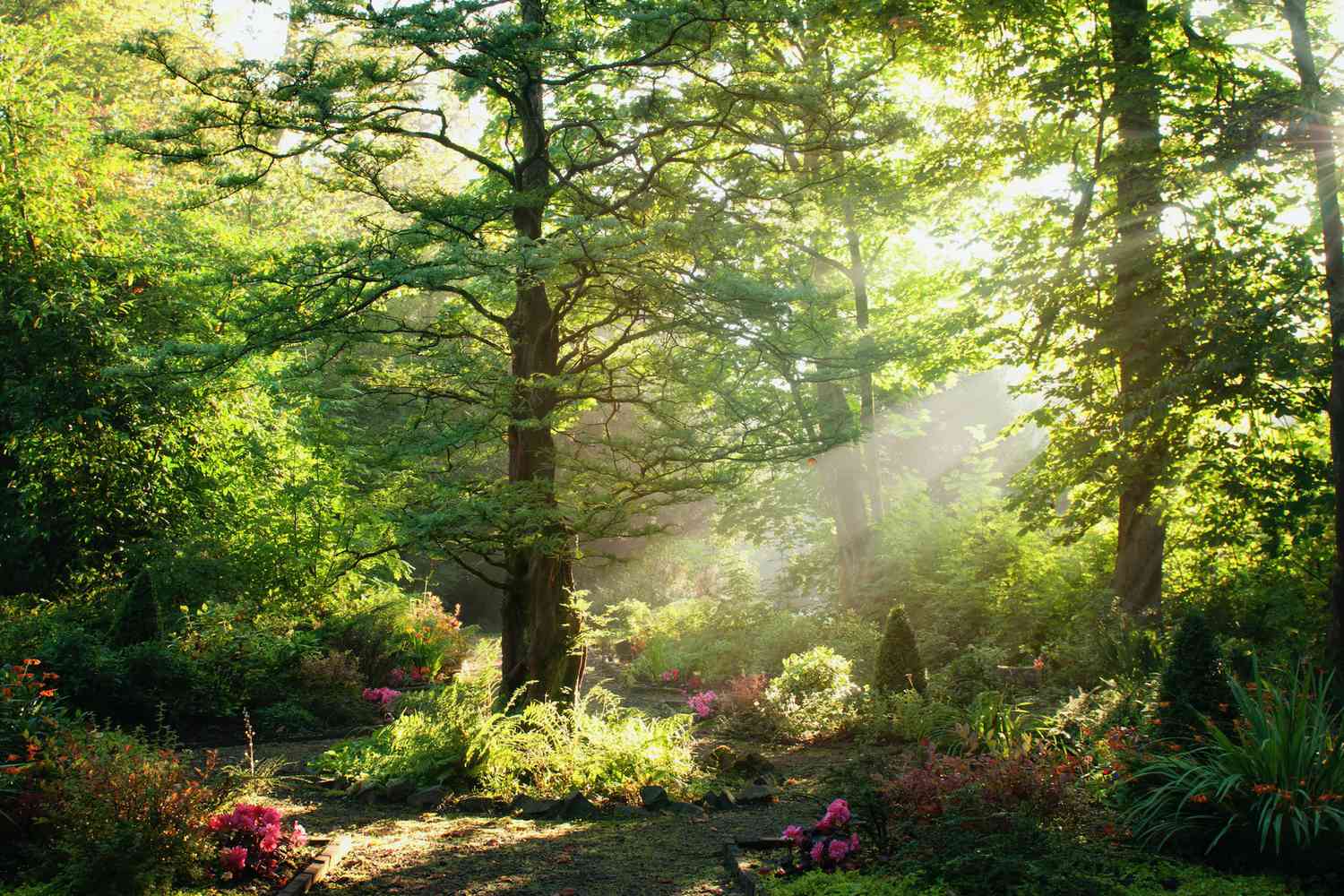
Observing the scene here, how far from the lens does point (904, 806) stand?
17.2ft

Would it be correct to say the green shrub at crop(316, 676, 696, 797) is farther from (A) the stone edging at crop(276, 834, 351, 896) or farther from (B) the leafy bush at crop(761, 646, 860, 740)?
(B) the leafy bush at crop(761, 646, 860, 740)

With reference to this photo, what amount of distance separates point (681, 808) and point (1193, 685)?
3.77 meters

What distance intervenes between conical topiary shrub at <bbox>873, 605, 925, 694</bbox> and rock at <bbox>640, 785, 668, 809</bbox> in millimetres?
3838

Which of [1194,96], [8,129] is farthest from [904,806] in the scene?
[8,129]

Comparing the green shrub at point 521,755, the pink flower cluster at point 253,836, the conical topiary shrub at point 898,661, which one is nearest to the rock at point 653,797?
the green shrub at point 521,755

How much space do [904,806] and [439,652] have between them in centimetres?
1079

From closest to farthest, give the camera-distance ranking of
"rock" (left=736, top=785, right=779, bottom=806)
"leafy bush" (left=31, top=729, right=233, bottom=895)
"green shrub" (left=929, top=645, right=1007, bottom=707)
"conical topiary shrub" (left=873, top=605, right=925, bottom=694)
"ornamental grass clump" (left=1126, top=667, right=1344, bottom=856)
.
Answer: "leafy bush" (left=31, top=729, right=233, bottom=895)
"ornamental grass clump" (left=1126, top=667, right=1344, bottom=856)
"rock" (left=736, top=785, right=779, bottom=806)
"green shrub" (left=929, top=645, right=1007, bottom=707)
"conical topiary shrub" (left=873, top=605, right=925, bottom=694)

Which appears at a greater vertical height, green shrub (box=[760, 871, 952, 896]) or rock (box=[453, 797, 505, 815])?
green shrub (box=[760, 871, 952, 896])

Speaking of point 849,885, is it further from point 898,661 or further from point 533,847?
point 898,661

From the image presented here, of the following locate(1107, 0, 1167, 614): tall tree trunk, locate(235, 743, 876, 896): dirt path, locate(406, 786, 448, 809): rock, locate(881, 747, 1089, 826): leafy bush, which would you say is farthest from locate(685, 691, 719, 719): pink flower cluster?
locate(881, 747, 1089, 826): leafy bush

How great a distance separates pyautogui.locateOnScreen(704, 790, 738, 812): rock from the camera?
7.09m

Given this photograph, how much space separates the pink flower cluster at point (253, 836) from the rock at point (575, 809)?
225 cm

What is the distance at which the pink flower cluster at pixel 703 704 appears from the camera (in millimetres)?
11711

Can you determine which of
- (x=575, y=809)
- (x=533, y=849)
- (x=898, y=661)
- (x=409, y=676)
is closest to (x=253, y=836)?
(x=533, y=849)
